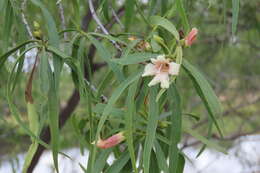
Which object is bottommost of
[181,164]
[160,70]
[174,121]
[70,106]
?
[70,106]

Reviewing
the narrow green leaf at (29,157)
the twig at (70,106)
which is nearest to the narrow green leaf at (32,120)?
the narrow green leaf at (29,157)

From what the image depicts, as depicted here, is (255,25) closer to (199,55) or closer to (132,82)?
(199,55)

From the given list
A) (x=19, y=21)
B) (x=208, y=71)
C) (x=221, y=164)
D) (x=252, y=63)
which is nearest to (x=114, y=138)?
(x=19, y=21)

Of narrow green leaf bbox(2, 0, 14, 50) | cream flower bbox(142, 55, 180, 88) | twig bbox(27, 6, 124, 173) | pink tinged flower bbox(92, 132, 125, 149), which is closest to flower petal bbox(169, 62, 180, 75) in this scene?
cream flower bbox(142, 55, 180, 88)

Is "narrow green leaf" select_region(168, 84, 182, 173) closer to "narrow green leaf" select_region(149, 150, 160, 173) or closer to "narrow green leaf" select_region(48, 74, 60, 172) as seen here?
"narrow green leaf" select_region(149, 150, 160, 173)

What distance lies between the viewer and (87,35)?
0.74 meters

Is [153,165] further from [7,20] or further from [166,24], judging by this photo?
[7,20]

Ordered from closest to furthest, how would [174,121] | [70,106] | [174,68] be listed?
[174,68] < [174,121] < [70,106]

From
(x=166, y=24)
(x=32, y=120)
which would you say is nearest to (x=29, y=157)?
(x=32, y=120)

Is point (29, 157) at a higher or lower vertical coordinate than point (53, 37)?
lower

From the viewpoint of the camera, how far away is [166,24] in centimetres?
62

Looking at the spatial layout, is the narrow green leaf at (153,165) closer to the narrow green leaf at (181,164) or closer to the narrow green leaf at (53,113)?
the narrow green leaf at (181,164)

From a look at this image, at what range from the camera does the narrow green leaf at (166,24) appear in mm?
608

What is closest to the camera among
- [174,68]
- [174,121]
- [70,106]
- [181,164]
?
[174,68]
